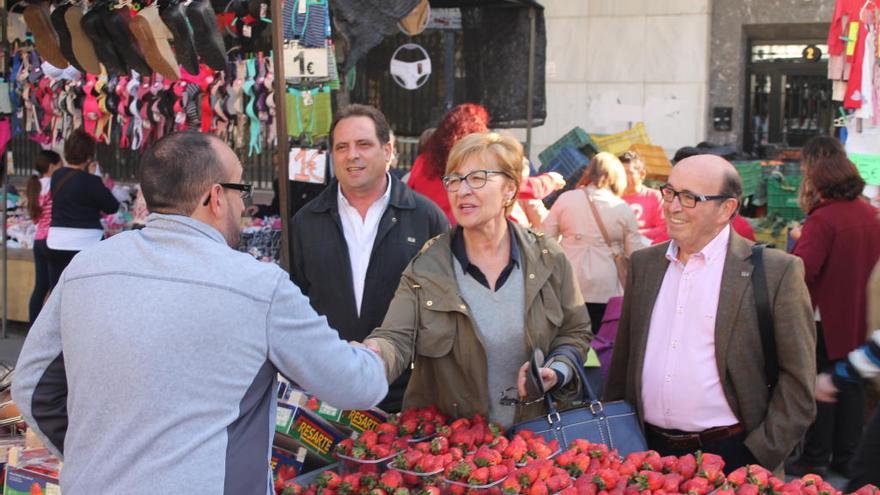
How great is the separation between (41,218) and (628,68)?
5.72 m

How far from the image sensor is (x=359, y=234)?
153 inches

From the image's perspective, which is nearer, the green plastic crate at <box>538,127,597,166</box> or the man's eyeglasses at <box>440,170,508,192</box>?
the man's eyeglasses at <box>440,170,508,192</box>

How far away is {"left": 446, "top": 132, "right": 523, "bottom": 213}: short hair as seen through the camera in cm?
307

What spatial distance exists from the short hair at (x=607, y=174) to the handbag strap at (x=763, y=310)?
301cm

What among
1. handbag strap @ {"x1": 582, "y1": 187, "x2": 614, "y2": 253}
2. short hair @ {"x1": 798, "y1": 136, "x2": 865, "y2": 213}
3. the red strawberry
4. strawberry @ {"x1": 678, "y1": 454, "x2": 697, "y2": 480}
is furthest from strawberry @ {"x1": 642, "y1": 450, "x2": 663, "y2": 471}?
handbag strap @ {"x1": 582, "y1": 187, "x2": 614, "y2": 253}

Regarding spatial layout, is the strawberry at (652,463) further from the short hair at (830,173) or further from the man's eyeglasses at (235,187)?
the short hair at (830,173)

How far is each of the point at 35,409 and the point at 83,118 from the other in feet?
19.8

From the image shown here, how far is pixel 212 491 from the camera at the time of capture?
200 centimetres

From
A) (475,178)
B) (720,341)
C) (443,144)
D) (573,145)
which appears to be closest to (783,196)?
(573,145)

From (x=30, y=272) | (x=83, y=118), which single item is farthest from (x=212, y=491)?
(x=30, y=272)

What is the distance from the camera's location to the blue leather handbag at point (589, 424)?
295 centimetres

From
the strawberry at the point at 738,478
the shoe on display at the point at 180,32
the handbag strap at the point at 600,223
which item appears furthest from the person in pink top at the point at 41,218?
the strawberry at the point at 738,478

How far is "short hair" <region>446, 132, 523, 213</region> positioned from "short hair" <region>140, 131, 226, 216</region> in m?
1.11

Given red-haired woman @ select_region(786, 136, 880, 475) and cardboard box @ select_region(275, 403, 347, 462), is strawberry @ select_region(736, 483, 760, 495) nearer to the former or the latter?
cardboard box @ select_region(275, 403, 347, 462)
